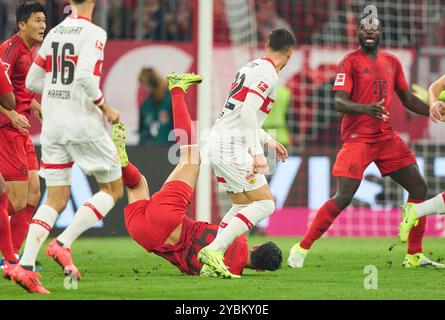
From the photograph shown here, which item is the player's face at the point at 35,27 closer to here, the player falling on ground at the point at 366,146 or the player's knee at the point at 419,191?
the player falling on ground at the point at 366,146

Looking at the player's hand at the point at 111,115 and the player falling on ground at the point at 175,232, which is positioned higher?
the player's hand at the point at 111,115

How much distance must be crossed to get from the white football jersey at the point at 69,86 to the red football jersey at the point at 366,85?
3087 mm

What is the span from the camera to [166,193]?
8.99 m

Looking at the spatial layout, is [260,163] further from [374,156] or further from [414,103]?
[414,103]

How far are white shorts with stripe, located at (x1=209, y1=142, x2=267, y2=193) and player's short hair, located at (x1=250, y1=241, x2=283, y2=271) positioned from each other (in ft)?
1.73

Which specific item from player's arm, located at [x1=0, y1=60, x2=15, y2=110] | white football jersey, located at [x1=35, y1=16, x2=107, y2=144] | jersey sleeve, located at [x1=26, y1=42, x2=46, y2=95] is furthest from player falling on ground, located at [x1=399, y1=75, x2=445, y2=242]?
player's arm, located at [x1=0, y1=60, x2=15, y2=110]

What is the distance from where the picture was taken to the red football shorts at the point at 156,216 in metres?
8.80

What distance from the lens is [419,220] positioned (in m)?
9.98

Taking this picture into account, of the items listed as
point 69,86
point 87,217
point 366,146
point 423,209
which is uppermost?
point 69,86

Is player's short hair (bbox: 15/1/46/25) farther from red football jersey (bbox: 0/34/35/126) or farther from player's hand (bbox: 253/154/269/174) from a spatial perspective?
player's hand (bbox: 253/154/269/174)

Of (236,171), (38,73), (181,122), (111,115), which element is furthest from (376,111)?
(38,73)

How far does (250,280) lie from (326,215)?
188 cm

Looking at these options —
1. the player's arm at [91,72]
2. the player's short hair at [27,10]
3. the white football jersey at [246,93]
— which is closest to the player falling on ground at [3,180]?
the player's arm at [91,72]

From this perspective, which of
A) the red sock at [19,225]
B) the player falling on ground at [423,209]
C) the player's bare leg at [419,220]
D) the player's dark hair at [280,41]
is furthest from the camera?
the player's bare leg at [419,220]
